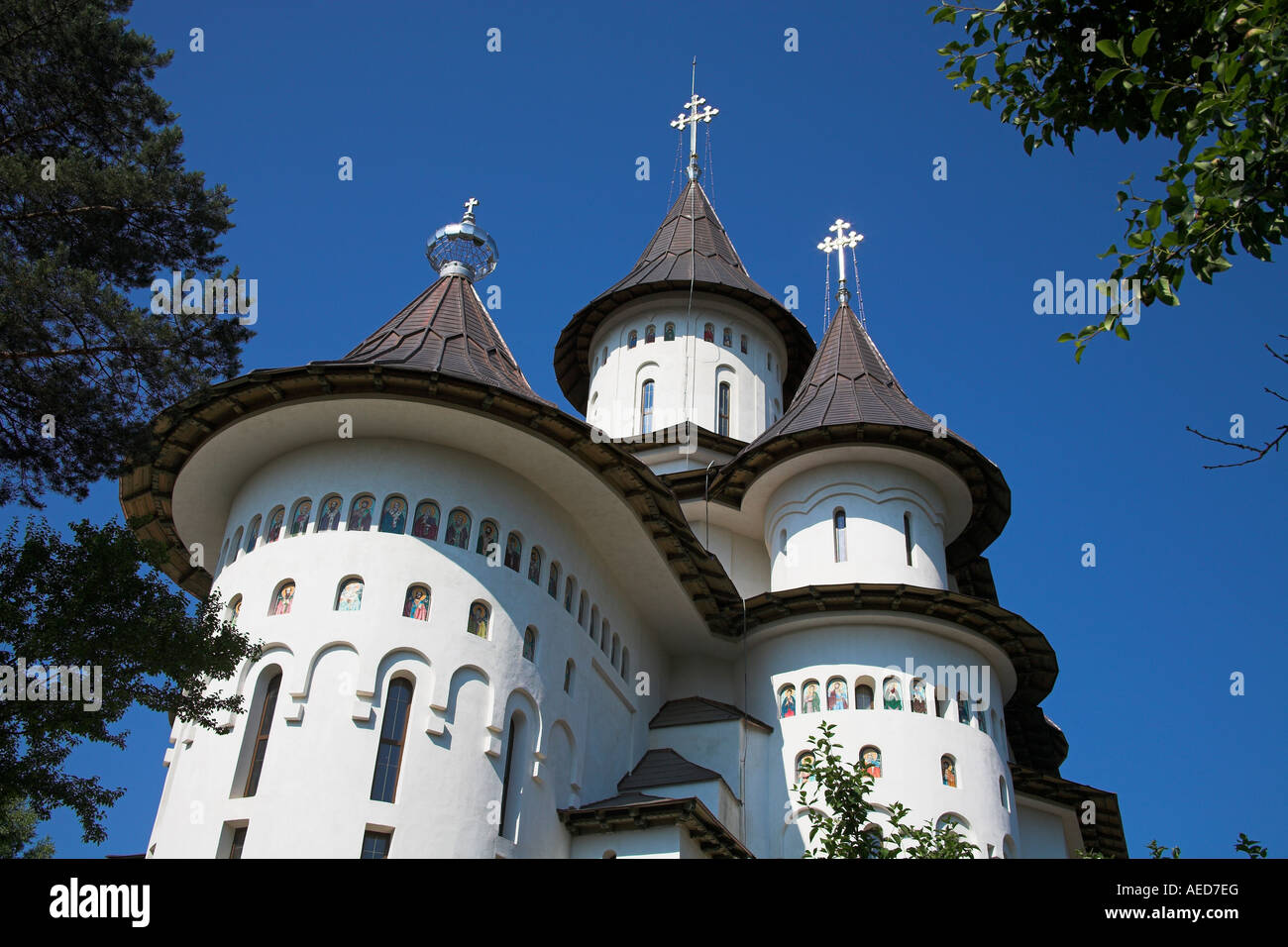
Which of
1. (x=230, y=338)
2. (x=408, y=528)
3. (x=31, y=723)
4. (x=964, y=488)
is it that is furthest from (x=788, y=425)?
(x=31, y=723)

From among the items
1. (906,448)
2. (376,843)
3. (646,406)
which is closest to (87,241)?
(376,843)

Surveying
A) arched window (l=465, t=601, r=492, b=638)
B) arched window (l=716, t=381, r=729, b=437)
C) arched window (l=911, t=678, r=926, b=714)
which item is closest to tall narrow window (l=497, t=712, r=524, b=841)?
arched window (l=465, t=601, r=492, b=638)

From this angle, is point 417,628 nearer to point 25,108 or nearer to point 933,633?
point 25,108

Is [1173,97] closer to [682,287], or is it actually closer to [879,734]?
[879,734]

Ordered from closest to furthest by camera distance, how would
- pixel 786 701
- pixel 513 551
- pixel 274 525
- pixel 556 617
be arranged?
pixel 274 525 < pixel 513 551 < pixel 556 617 < pixel 786 701

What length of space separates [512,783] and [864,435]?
965 cm

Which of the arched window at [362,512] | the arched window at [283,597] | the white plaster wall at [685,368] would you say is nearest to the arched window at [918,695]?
the arched window at [362,512]

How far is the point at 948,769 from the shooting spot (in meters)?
19.2

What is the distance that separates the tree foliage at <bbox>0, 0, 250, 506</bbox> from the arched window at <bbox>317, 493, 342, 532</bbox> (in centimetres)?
495

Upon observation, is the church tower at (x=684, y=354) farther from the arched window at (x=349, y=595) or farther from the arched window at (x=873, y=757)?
the arched window at (x=349, y=595)

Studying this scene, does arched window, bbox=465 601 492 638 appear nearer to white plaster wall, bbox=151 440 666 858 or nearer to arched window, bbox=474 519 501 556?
white plaster wall, bbox=151 440 666 858

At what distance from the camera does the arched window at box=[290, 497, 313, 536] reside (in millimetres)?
16359

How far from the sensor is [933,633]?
20.6 m
